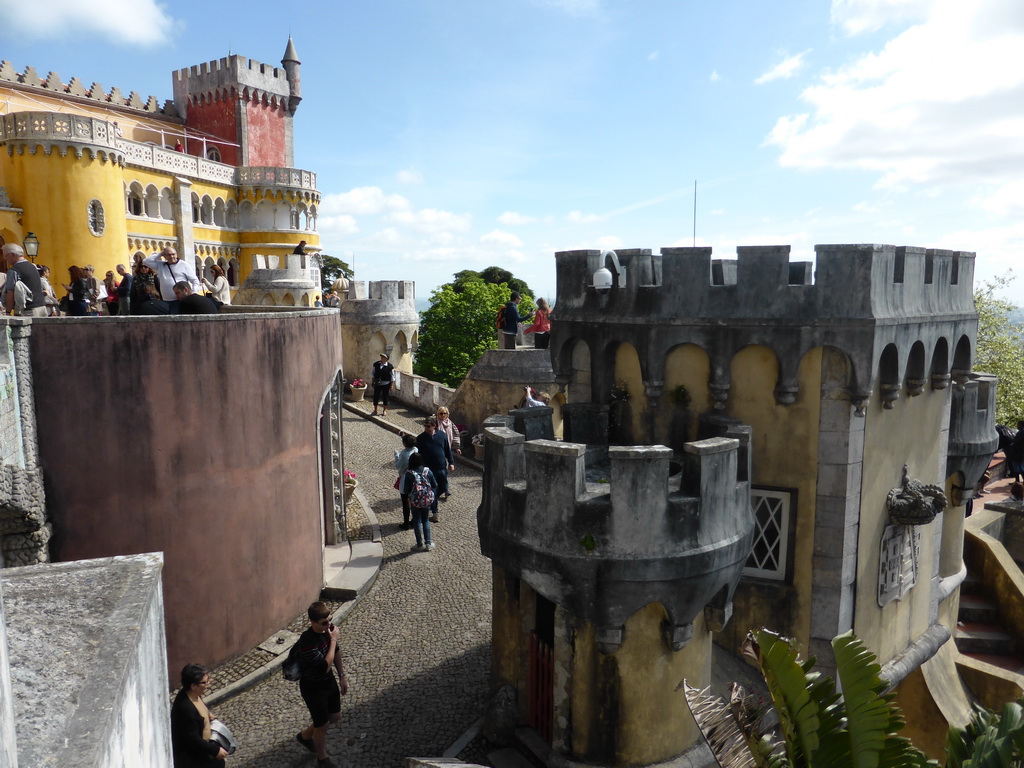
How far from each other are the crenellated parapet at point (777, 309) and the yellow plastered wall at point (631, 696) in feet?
8.71

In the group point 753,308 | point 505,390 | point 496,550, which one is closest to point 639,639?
point 496,550

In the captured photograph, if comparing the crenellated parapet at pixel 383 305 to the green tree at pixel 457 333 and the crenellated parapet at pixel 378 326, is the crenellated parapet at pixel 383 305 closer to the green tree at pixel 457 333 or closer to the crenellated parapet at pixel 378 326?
the crenellated parapet at pixel 378 326

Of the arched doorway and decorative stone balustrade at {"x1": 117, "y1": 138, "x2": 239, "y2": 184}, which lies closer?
the arched doorway

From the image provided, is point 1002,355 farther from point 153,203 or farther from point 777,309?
point 153,203

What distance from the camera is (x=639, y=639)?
267 inches

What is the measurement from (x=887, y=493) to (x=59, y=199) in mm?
31777

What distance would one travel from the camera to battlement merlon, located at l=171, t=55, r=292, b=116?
45.9 metres

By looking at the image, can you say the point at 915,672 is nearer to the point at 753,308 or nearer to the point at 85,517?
the point at 753,308

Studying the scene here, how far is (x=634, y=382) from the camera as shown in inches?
347

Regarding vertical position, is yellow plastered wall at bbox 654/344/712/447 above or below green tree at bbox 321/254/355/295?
below

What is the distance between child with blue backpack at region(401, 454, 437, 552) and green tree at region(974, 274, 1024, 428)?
86.5 feet

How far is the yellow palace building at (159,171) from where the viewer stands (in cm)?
2989

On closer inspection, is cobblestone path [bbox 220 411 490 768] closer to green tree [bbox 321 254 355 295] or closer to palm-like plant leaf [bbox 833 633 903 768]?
palm-like plant leaf [bbox 833 633 903 768]

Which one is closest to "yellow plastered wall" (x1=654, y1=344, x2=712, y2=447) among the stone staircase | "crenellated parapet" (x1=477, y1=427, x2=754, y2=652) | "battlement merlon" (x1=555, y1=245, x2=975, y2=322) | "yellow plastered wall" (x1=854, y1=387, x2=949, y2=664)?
"battlement merlon" (x1=555, y1=245, x2=975, y2=322)
